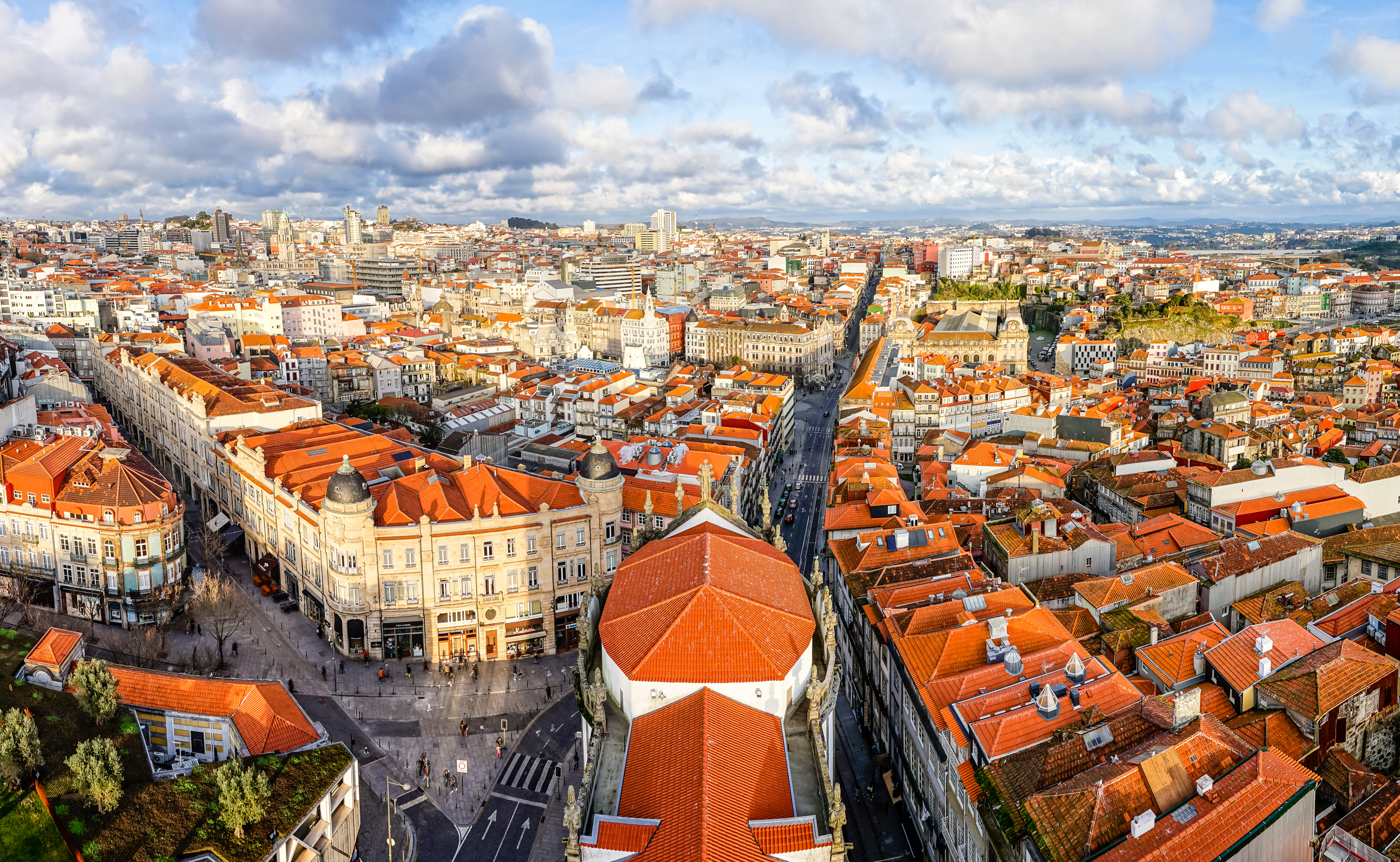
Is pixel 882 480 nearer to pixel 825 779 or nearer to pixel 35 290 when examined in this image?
pixel 825 779

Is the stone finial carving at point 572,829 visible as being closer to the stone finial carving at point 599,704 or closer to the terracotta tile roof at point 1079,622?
the stone finial carving at point 599,704

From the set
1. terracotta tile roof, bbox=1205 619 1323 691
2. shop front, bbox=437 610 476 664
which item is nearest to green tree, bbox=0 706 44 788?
shop front, bbox=437 610 476 664

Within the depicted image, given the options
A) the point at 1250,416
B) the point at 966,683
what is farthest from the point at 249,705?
the point at 1250,416

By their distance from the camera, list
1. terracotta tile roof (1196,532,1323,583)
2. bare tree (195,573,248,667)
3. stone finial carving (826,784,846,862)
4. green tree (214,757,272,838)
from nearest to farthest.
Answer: stone finial carving (826,784,846,862)
green tree (214,757,272,838)
terracotta tile roof (1196,532,1323,583)
bare tree (195,573,248,667)

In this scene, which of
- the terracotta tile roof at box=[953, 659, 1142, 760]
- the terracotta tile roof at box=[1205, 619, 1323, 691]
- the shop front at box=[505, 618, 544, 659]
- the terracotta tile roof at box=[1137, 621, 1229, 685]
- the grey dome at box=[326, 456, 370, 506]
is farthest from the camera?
the shop front at box=[505, 618, 544, 659]

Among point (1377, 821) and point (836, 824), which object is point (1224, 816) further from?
point (836, 824)

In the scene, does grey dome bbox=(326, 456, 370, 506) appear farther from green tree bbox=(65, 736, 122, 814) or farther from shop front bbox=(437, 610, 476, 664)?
green tree bbox=(65, 736, 122, 814)

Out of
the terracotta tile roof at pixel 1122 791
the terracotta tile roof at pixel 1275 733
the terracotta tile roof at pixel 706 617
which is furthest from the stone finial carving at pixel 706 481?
the terracotta tile roof at pixel 1275 733
